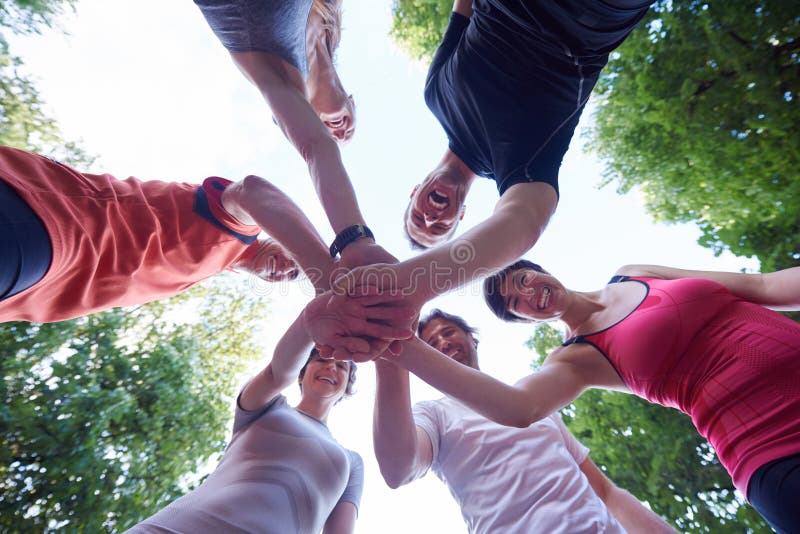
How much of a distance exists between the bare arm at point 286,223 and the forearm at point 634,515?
2.20 m

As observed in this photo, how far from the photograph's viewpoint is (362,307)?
1407mm

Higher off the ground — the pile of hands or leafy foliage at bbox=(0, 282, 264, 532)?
the pile of hands

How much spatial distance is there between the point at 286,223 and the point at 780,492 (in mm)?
→ 2072

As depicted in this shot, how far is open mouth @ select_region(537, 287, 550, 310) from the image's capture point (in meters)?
2.54

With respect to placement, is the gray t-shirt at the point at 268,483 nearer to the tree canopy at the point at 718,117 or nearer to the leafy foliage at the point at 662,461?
the leafy foliage at the point at 662,461

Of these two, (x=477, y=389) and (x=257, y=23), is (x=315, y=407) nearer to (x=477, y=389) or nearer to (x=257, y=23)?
(x=477, y=389)

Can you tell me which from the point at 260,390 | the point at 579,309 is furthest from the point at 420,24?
the point at 260,390

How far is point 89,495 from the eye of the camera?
290 centimetres

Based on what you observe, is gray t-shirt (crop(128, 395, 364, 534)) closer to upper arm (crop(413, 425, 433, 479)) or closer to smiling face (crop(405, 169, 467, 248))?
upper arm (crop(413, 425, 433, 479))

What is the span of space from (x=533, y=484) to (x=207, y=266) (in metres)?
2.08

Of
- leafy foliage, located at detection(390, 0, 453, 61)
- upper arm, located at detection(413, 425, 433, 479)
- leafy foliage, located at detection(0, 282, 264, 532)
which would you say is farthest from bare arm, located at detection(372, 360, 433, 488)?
leafy foliage, located at detection(390, 0, 453, 61)

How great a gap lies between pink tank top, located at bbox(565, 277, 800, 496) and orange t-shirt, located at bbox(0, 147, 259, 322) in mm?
2169

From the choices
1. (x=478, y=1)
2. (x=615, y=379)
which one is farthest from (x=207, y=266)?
(x=615, y=379)

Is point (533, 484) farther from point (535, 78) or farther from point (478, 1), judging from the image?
point (478, 1)
